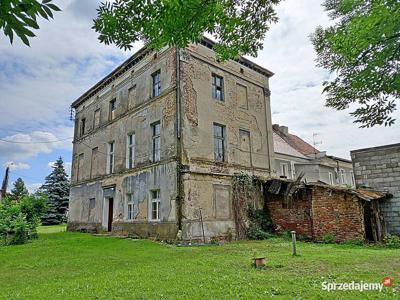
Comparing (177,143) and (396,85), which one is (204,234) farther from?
(396,85)

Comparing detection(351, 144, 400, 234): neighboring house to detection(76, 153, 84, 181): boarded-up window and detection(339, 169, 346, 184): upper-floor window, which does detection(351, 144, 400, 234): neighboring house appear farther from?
detection(76, 153, 84, 181): boarded-up window

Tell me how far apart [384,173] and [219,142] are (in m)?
8.70

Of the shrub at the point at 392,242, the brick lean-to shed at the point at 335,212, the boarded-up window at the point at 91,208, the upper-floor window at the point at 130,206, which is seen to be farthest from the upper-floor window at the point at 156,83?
the shrub at the point at 392,242

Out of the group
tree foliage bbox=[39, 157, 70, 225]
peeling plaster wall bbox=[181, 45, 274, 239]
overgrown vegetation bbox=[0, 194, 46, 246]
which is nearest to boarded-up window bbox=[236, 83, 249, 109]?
peeling plaster wall bbox=[181, 45, 274, 239]

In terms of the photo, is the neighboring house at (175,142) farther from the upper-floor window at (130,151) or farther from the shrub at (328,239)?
the shrub at (328,239)

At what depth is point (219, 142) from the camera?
53.2ft

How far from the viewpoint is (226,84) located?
17.3 metres

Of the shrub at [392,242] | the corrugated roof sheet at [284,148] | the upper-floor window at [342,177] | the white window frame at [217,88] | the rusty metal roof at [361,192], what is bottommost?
the shrub at [392,242]

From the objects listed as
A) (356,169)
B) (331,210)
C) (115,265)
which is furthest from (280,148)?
(115,265)

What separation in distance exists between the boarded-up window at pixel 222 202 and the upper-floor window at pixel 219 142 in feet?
5.51

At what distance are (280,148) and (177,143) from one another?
14.7 m

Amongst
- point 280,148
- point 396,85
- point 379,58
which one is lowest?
point 396,85

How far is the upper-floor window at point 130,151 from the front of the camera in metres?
17.6

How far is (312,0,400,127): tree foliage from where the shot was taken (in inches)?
130
